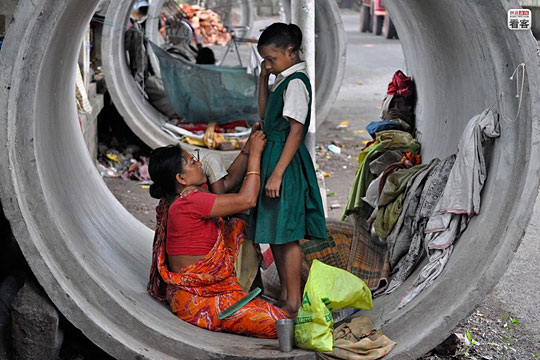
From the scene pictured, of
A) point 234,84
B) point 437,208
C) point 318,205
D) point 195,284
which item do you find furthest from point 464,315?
point 234,84

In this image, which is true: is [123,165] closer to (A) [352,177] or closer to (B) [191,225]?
(A) [352,177]

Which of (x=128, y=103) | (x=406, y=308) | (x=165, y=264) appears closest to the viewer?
(x=406, y=308)

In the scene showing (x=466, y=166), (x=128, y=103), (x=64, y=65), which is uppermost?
(x=64, y=65)

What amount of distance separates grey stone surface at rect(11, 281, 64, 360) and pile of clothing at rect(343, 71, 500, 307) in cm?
188

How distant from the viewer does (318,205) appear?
4.53 metres

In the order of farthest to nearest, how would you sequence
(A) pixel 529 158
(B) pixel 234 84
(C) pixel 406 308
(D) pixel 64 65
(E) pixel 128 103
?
(B) pixel 234 84 → (E) pixel 128 103 → (D) pixel 64 65 → (C) pixel 406 308 → (A) pixel 529 158

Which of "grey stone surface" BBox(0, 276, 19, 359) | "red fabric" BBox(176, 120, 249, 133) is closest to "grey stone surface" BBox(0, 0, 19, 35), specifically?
"grey stone surface" BBox(0, 276, 19, 359)

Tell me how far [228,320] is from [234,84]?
7.32m

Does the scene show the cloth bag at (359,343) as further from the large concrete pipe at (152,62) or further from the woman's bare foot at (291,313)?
the large concrete pipe at (152,62)

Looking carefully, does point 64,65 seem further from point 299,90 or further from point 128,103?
point 128,103

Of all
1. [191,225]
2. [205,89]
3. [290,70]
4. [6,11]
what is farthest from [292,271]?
[205,89]

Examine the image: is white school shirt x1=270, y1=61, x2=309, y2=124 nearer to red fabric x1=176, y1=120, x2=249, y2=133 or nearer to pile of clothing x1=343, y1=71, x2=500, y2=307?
pile of clothing x1=343, y1=71, x2=500, y2=307

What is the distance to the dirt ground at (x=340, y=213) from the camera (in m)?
4.76

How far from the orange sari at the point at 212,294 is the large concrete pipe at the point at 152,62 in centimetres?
585
